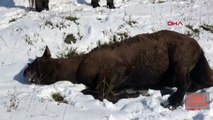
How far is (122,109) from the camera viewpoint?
6.17 meters

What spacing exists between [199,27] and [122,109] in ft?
17.9

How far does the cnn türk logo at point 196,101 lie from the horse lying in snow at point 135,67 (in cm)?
13

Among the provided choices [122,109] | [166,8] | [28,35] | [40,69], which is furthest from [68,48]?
[166,8]

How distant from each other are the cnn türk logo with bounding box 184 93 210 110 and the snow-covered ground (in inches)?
4.5

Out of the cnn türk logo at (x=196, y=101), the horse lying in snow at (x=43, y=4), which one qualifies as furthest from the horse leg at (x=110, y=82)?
the horse lying in snow at (x=43, y=4)

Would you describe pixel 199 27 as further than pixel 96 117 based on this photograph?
Yes

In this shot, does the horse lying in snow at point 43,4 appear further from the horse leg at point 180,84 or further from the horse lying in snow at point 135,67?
the horse leg at point 180,84

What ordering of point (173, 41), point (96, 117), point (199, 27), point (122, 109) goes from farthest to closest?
point (199, 27) < point (173, 41) < point (122, 109) < point (96, 117)

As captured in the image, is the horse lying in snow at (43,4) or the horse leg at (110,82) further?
the horse lying in snow at (43,4)

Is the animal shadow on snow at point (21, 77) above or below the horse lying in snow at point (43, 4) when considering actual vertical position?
below

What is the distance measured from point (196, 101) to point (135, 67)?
1105 millimetres

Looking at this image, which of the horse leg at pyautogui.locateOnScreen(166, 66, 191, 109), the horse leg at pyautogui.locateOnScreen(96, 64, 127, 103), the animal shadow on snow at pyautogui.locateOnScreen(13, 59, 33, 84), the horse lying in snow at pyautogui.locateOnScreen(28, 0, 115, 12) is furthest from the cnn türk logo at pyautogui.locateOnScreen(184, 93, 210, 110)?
the horse lying in snow at pyautogui.locateOnScreen(28, 0, 115, 12)

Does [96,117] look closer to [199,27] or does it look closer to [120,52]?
[120,52]

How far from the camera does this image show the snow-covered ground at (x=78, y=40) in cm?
585
